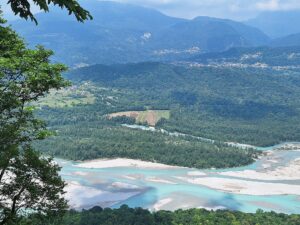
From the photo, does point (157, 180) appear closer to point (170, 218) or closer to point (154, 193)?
point (154, 193)

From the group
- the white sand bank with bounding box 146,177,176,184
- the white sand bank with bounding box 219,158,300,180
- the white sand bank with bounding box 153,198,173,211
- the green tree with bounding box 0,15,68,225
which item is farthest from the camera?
the white sand bank with bounding box 219,158,300,180

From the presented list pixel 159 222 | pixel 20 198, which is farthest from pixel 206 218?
pixel 20 198

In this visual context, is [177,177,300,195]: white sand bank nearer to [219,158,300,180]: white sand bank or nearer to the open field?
[219,158,300,180]: white sand bank

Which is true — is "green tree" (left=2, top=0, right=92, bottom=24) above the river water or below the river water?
above

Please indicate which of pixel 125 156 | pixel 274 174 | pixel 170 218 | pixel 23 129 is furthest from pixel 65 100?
pixel 23 129

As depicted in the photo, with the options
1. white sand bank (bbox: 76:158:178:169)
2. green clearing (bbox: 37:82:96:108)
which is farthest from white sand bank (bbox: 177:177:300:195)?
green clearing (bbox: 37:82:96:108)

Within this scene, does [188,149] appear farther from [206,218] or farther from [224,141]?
[206,218]
